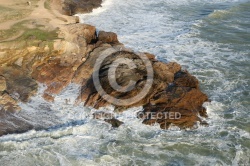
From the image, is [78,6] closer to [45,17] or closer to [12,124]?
[45,17]

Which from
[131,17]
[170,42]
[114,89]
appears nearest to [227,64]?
[170,42]

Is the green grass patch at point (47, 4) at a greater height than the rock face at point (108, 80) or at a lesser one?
greater

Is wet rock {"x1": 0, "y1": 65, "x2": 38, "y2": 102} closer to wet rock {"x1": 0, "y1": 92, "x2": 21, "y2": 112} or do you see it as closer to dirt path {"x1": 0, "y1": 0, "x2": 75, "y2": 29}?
wet rock {"x1": 0, "y1": 92, "x2": 21, "y2": 112}

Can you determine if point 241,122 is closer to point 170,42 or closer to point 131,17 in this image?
point 170,42

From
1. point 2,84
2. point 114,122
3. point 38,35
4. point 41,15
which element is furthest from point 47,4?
point 114,122

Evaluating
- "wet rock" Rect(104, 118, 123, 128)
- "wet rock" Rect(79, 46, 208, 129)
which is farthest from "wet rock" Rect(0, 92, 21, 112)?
"wet rock" Rect(104, 118, 123, 128)

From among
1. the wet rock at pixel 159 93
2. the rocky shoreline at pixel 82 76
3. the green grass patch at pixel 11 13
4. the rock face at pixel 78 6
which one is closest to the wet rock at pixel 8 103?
the rocky shoreline at pixel 82 76

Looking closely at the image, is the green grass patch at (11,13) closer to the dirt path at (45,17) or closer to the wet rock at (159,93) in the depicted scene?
the dirt path at (45,17)
